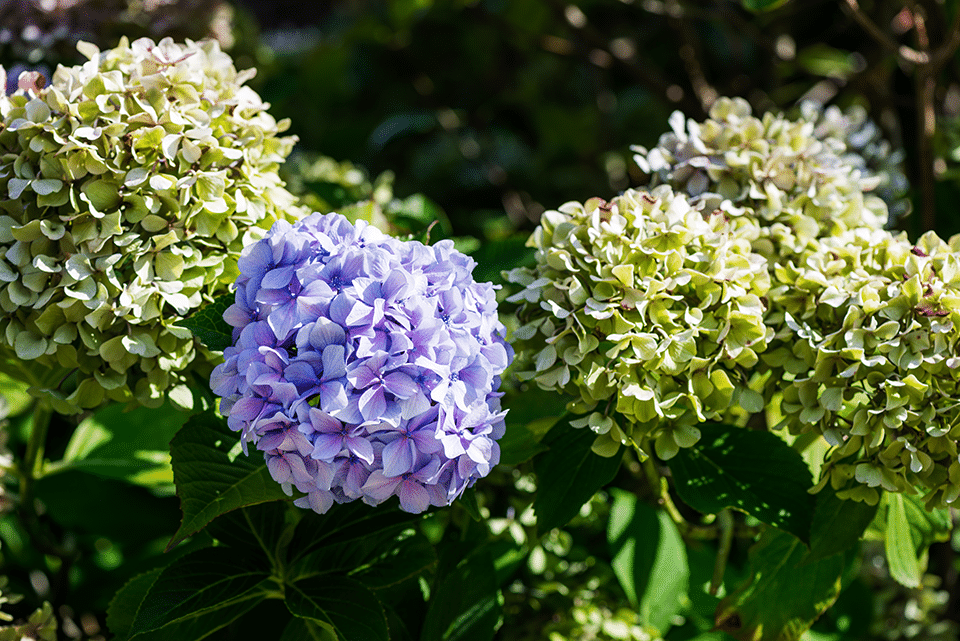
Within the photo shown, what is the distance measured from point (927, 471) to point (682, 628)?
483 millimetres

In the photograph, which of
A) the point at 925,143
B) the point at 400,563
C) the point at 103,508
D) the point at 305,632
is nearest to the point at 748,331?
the point at 400,563

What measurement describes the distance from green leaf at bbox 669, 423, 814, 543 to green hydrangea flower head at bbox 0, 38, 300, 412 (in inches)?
22.5

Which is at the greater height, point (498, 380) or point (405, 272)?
point (405, 272)

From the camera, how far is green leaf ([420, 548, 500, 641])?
1.03 metres

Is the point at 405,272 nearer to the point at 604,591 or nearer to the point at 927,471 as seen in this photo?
the point at 927,471

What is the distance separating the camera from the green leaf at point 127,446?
122cm

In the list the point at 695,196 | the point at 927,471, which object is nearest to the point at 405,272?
the point at 695,196

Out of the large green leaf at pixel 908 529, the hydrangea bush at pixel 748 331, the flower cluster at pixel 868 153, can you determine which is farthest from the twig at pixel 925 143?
the large green leaf at pixel 908 529

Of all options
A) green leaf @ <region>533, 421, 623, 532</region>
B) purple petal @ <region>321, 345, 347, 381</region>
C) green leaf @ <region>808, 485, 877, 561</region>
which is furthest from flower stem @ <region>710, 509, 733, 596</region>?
purple petal @ <region>321, 345, 347, 381</region>

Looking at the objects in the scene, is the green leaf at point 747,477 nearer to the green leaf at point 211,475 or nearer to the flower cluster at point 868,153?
the green leaf at point 211,475

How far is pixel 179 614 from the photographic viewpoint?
87 centimetres

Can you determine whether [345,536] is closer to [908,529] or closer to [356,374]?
[356,374]

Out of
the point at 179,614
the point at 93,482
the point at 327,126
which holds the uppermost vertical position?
the point at 179,614

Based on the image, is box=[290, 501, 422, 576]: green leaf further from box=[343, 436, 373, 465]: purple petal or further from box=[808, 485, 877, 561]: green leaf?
box=[808, 485, 877, 561]: green leaf
